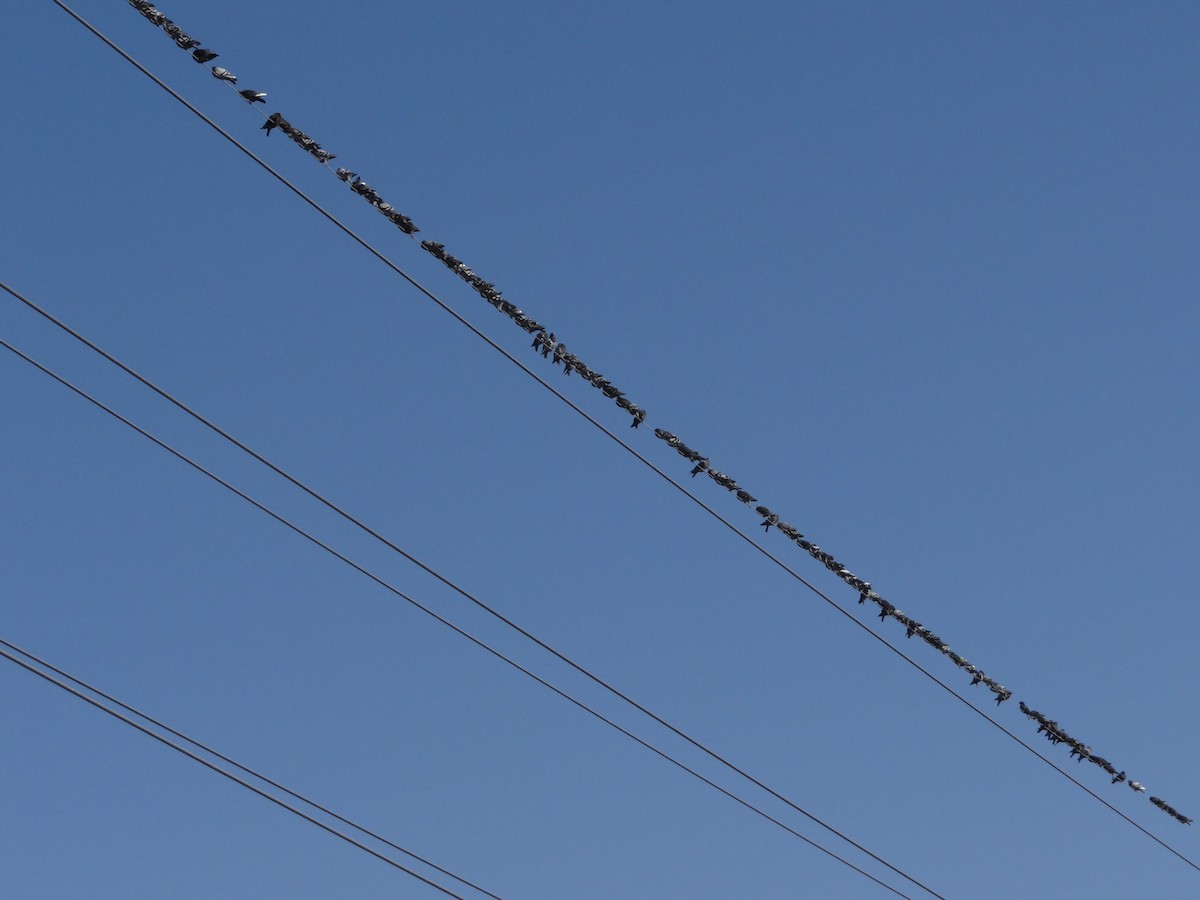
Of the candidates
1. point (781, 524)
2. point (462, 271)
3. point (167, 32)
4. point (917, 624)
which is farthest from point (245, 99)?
point (917, 624)

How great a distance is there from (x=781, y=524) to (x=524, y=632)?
8.42m

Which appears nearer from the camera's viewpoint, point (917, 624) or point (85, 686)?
point (85, 686)

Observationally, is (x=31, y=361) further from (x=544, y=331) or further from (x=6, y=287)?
(x=544, y=331)

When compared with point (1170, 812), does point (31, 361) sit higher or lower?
lower

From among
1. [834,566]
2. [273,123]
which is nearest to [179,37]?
[273,123]

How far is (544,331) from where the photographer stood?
27.0m

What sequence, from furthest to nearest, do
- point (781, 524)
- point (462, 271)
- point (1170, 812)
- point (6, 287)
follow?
point (1170, 812) < point (781, 524) < point (462, 271) < point (6, 287)

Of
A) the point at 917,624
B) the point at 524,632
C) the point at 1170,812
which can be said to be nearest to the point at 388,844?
the point at 524,632

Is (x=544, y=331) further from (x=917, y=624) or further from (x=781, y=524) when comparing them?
(x=917, y=624)

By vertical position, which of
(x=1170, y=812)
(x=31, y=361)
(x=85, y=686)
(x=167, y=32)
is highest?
(x=1170, y=812)

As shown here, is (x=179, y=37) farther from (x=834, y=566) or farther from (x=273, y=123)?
(x=834, y=566)

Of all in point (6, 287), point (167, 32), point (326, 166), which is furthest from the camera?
point (326, 166)

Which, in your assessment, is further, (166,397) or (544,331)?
(544,331)

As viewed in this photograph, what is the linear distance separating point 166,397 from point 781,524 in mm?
13916
